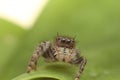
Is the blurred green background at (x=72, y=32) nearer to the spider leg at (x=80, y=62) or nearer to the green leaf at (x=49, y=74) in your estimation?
the spider leg at (x=80, y=62)

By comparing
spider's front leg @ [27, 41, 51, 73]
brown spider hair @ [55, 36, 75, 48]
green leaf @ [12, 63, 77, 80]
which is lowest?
green leaf @ [12, 63, 77, 80]

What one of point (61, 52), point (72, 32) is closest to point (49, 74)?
point (61, 52)

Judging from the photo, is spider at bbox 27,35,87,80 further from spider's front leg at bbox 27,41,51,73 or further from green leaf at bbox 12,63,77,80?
green leaf at bbox 12,63,77,80

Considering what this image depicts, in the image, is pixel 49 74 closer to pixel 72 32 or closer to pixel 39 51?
pixel 39 51

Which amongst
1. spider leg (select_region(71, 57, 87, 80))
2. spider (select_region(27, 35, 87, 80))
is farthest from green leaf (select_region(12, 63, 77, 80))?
spider (select_region(27, 35, 87, 80))

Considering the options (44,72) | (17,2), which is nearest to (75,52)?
(44,72)

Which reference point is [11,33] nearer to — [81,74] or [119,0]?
[119,0]

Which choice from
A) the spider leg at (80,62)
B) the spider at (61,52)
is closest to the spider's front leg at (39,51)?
the spider at (61,52)
